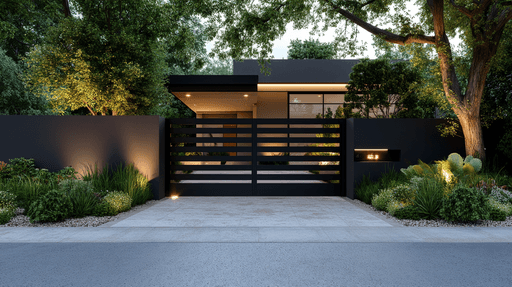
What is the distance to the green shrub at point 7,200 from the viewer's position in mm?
5671

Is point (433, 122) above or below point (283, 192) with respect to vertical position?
above

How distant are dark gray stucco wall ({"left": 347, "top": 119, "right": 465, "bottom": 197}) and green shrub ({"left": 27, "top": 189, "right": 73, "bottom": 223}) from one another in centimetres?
650

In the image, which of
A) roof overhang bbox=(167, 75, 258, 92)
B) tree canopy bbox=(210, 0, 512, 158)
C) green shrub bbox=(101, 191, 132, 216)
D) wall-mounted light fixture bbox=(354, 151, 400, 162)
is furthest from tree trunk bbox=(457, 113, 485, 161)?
green shrub bbox=(101, 191, 132, 216)

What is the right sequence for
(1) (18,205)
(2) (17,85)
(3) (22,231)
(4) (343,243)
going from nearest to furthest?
(4) (343,243) → (3) (22,231) → (1) (18,205) → (2) (17,85)

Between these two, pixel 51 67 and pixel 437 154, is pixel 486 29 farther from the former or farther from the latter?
pixel 51 67

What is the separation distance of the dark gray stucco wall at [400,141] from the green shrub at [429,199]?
2.07 metres

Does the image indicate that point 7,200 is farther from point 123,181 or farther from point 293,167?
point 293,167

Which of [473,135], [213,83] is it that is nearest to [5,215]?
[213,83]

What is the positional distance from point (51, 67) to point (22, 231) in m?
7.83

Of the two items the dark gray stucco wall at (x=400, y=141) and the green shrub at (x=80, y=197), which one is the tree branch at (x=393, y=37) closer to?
the dark gray stucco wall at (x=400, y=141)

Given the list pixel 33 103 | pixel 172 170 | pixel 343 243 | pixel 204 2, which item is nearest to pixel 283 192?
pixel 172 170

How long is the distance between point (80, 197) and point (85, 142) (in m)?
2.46

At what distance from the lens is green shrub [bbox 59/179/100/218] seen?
18.7 ft

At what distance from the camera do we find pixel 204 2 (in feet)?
32.0
